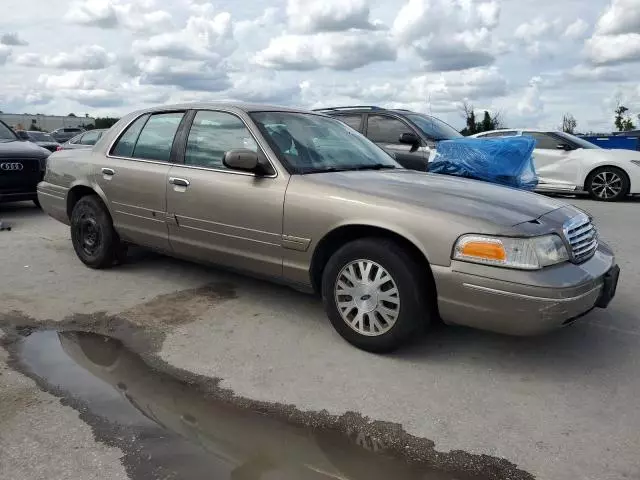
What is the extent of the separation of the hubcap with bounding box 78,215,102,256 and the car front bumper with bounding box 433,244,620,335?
3422 mm

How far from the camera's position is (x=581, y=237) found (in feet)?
11.8

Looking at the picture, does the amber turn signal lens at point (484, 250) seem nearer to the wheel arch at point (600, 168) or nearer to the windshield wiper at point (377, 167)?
the windshield wiper at point (377, 167)

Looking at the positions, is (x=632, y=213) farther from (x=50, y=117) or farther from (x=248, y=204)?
(x=50, y=117)

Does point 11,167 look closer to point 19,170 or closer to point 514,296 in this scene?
point 19,170

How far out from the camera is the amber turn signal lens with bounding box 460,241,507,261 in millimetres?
3148

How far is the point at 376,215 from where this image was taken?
138 inches

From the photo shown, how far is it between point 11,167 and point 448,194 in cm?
730

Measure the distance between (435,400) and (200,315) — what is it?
195cm

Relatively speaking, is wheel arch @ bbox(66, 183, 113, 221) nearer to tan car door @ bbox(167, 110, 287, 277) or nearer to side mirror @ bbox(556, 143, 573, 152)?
tan car door @ bbox(167, 110, 287, 277)

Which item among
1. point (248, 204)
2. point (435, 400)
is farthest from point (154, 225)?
point (435, 400)

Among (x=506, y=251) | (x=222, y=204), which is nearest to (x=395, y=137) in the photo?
(x=222, y=204)

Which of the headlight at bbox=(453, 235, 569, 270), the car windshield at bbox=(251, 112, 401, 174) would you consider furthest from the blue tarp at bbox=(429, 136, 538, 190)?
the headlight at bbox=(453, 235, 569, 270)

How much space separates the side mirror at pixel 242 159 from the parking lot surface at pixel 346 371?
1.11 metres

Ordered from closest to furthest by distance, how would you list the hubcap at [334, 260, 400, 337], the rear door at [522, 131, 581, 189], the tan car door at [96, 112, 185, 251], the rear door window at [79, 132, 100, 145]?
the hubcap at [334, 260, 400, 337] < the tan car door at [96, 112, 185, 251] < the rear door at [522, 131, 581, 189] < the rear door window at [79, 132, 100, 145]
